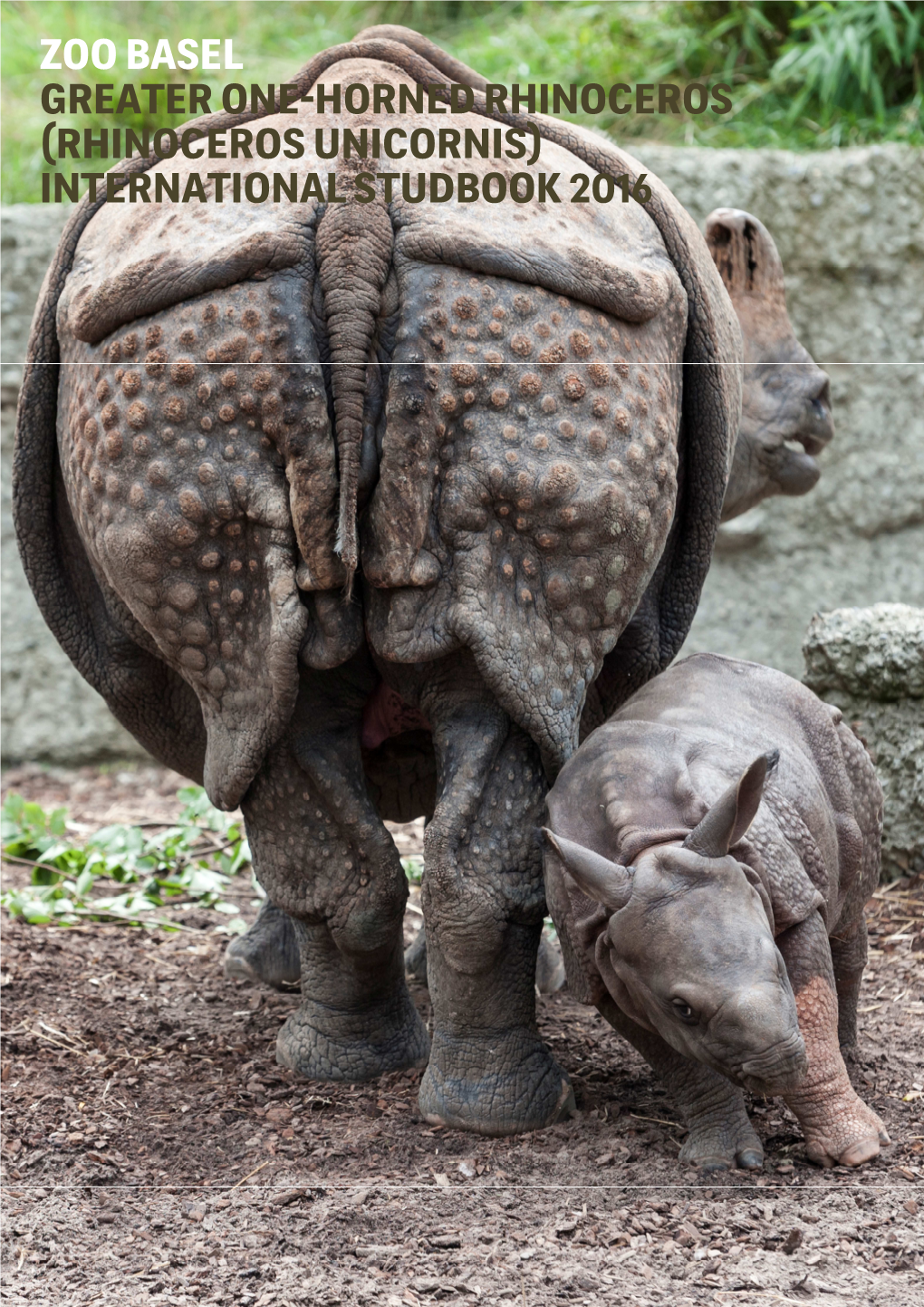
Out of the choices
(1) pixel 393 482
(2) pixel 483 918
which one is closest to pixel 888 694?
(2) pixel 483 918

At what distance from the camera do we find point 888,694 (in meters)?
4.80

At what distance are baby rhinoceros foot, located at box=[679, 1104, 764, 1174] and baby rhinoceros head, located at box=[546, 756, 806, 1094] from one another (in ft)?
0.82

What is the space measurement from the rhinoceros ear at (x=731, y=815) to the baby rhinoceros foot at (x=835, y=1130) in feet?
1.82

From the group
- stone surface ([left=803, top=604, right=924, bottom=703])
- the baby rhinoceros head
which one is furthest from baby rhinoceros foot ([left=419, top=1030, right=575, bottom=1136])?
stone surface ([left=803, top=604, right=924, bottom=703])

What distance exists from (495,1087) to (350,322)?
62.3 inches

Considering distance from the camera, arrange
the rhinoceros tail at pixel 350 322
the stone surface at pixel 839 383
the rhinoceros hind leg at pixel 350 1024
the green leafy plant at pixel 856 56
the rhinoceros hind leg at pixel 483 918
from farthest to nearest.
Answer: the green leafy plant at pixel 856 56
the stone surface at pixel 839 383
the rhinoceros hind leg at pixel 350 1024
the rhinoceros hind leg at pixel 483 918
the rhinoceros tail at pixel 350 322

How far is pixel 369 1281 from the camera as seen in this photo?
255 cm

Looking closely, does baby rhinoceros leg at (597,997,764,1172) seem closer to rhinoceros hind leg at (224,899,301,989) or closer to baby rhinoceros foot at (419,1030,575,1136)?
baby rhinoceros foot at (419,1030,575,1136)

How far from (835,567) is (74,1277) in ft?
16.7

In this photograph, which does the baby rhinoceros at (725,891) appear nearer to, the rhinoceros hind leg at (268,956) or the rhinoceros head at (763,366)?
the rhinoceros head at (763,366)

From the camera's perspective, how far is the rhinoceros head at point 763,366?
4.13 m

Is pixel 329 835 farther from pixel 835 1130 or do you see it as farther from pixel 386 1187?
pixel 835 1130

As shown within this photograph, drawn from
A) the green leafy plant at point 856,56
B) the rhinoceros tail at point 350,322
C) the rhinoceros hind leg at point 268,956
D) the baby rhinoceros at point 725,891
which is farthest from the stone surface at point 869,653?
the green leafy plant at point 856,56

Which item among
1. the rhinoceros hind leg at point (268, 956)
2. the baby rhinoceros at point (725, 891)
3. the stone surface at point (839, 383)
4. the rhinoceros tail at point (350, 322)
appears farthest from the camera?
the stone surface at point (839, 383)
